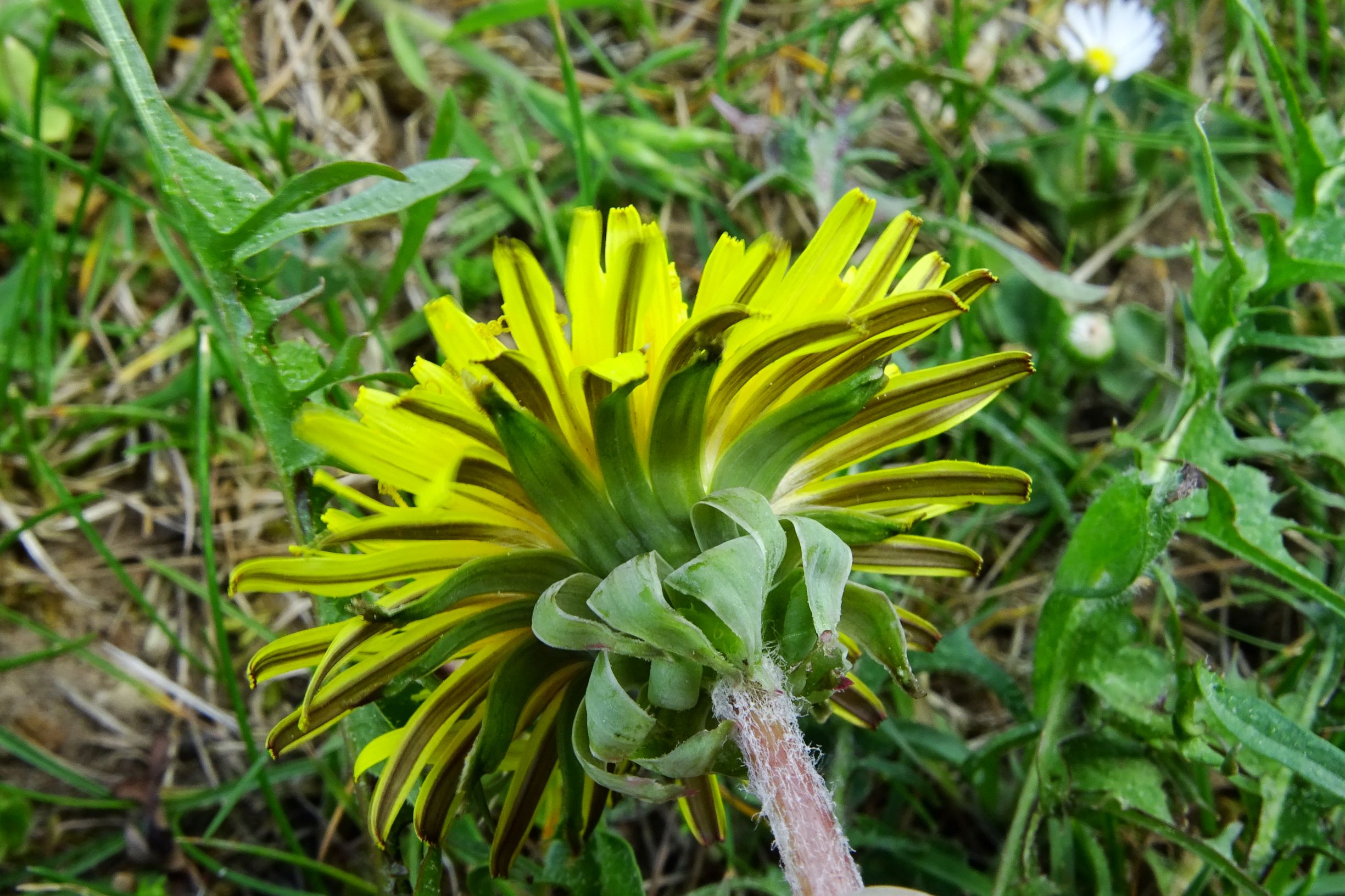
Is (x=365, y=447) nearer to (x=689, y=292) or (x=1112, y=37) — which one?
(x=689, y=292)

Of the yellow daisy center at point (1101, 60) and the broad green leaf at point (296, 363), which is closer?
the broad green leaf at point (296, 363)

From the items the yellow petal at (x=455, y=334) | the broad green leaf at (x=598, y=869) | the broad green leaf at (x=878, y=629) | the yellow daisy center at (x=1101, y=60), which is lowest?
the broad green leaf at (x=598, y=869)

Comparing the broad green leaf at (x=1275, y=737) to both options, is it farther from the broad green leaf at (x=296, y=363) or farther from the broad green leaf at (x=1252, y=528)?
the broad green leaf at (x=296, y=363)

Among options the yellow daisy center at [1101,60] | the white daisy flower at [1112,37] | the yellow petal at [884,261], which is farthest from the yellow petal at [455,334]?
the yellow daisy center at [1101,60]

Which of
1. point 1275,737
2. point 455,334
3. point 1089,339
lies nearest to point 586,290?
point 455,334

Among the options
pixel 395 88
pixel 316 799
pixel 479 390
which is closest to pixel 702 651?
pixel 479 390

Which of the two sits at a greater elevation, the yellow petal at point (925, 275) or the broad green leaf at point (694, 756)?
the yellow petal at point (925, 275)

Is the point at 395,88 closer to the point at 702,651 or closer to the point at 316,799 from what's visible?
the point at 316,799

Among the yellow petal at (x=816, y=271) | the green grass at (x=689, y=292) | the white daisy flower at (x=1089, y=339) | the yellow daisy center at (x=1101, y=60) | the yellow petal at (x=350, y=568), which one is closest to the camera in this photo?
the yellow petal at (x=350, y=568)

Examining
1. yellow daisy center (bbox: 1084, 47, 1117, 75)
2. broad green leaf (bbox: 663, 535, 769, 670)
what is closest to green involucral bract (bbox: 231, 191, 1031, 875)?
broad green leaf (bbox: 663, 535, 769, 670)
